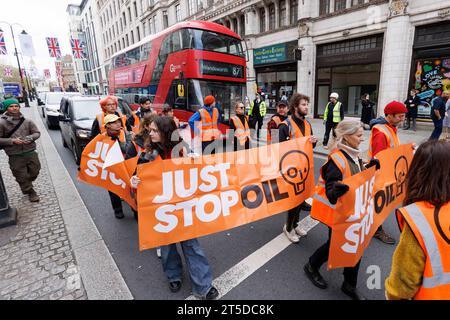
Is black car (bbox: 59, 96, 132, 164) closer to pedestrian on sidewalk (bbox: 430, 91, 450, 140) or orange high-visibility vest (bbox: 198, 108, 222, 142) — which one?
orange high-visibility vest (bbox: 198, 108, 222, 142)

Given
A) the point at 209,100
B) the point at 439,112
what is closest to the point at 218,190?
the point at 209,100

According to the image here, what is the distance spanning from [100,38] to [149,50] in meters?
51.3

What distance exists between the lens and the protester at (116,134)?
146 inches

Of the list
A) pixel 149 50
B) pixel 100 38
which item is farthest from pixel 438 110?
pixel 100 38

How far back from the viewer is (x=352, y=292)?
2527 millimetres

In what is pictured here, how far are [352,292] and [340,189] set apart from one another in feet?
3.75

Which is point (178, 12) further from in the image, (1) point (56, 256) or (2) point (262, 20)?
(1) point (56, 256)

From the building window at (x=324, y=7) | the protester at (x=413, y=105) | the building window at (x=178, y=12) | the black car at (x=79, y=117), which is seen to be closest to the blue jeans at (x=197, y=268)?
the black car at (x=79, y=117)

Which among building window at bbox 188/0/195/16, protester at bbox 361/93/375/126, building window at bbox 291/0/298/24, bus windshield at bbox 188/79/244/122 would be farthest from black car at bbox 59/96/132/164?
building window at bbox 188/0/195/16

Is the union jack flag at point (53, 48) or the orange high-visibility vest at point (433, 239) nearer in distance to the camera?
the orange high-visibility vest at point (433, 239)

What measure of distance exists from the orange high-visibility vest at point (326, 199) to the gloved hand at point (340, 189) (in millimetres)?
158

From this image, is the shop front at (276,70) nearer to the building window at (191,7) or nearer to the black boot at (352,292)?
the building window at (191,7)

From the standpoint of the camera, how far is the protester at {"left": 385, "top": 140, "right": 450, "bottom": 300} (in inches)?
51.3

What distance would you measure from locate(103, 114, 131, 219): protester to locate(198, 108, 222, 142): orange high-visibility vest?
2.06 m
